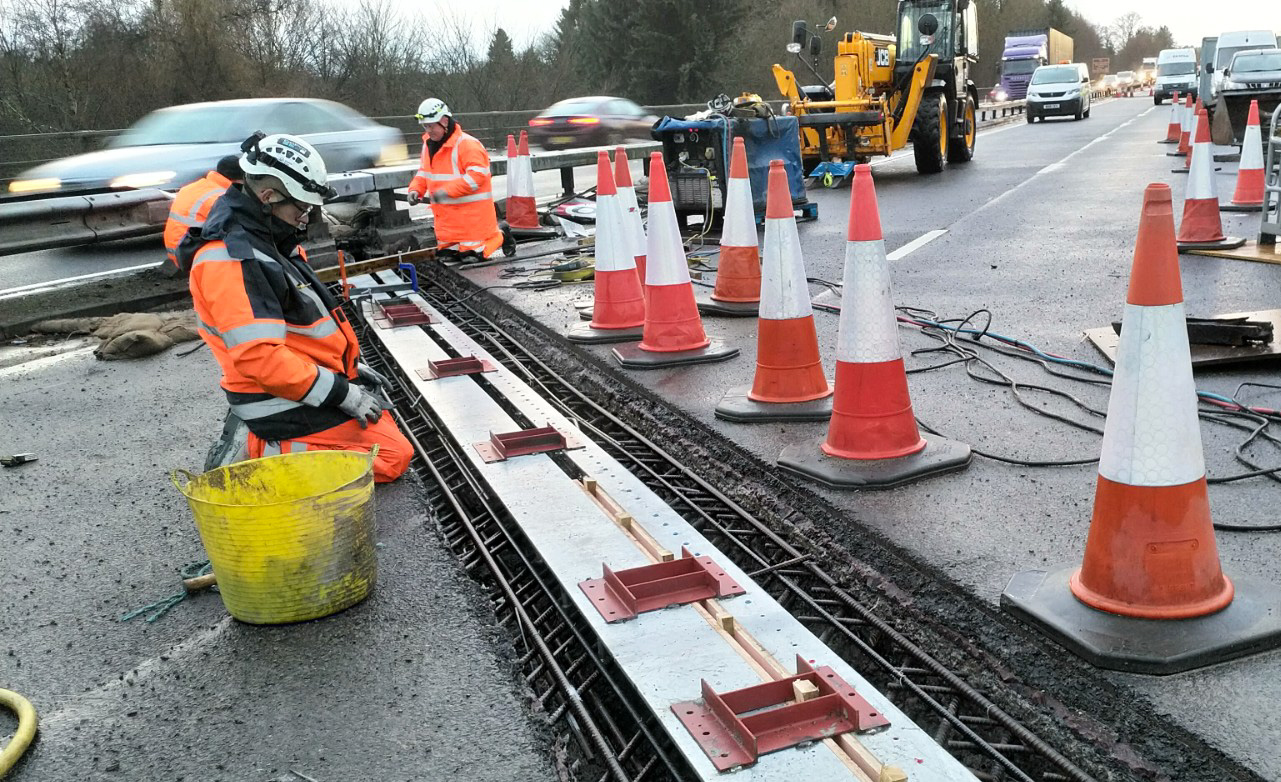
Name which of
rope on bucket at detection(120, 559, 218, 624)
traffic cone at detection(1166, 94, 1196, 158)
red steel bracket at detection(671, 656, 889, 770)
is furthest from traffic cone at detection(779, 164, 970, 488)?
traffic cone at detection(1166, 94, 1196, 158)

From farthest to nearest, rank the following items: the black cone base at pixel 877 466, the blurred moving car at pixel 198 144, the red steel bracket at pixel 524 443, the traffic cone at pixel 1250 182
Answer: the blurred moving car at pixel 198 144 → the traffic cone at pixel 1250 182 → the red steel bracket at pixel 524 443 → the black cone base at pixel 877 466

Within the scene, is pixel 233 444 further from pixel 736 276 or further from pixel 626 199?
pixel 736 276

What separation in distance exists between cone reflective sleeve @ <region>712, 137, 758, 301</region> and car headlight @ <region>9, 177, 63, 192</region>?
7596 mm

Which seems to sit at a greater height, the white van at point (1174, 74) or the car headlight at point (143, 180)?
the white van at point (1174, 74)

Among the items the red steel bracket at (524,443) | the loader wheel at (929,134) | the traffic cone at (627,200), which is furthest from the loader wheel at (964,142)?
the red steel bracket at (524,443)

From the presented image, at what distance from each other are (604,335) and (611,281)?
0.36m

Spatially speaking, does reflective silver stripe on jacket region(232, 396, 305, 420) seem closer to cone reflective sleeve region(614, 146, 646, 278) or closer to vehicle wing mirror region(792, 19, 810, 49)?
cone reflective sleeve region(614, 146, 646, 278)

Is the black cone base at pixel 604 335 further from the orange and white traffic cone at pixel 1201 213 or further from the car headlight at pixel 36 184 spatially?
the car headlight at pixel 36 184

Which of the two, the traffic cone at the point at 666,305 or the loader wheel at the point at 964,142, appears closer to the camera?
the traffic cone at the point at 666,305

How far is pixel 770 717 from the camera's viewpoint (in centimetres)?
271

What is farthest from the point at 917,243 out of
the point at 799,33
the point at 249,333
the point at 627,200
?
the point at 249,333

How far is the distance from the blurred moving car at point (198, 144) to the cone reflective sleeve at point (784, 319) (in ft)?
26.4

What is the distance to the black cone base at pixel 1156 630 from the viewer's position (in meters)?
2.86

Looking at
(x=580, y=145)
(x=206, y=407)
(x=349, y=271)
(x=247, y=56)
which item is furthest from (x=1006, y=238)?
(x=247, y=56)
